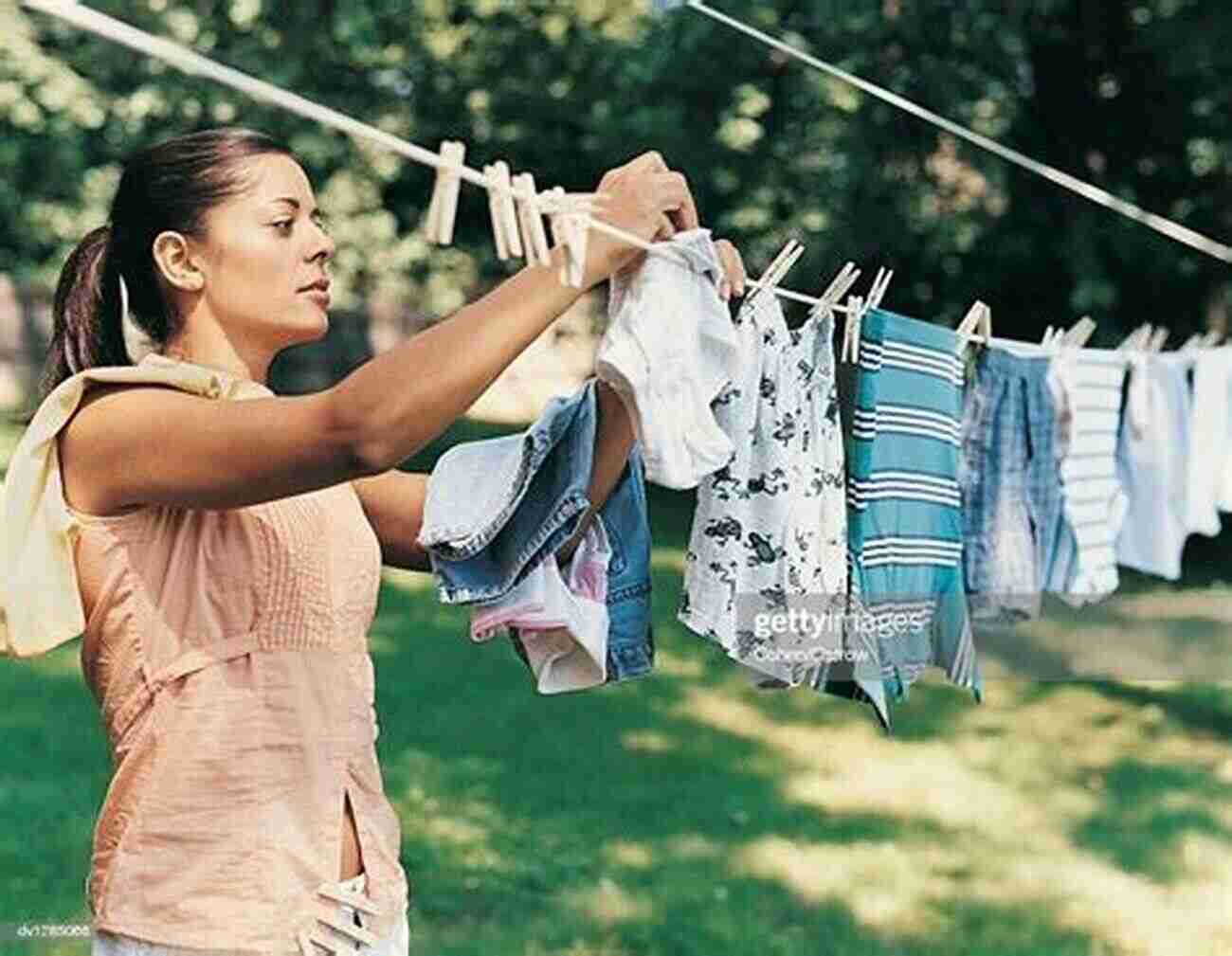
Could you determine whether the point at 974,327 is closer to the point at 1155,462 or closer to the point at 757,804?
the point at 1155,462

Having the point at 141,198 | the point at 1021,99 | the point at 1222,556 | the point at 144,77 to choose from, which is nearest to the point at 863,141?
the point at 1021,99

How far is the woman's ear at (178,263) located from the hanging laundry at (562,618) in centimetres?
45

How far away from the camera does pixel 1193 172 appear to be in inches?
330

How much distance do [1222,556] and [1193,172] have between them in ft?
5.13

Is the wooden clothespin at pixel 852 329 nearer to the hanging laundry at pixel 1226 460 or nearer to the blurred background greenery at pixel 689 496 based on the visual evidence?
the blurred background greenery at pixel 689 496

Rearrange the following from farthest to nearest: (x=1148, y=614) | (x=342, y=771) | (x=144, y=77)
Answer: (x=144, y=77)
(x=1148, y=614)
(x=342, y=771)

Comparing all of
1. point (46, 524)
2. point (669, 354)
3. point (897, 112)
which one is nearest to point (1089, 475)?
point (669, 354)

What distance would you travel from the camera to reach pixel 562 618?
6.64ft

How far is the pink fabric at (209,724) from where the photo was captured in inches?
64.5

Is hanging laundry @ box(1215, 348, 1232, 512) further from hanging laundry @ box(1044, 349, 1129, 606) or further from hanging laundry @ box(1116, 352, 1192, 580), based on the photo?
hanging laundry @ box(1044, 349, 1129, 606)

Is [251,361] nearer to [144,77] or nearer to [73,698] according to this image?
[73,698]

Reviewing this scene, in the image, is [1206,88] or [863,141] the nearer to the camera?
[1206,88]

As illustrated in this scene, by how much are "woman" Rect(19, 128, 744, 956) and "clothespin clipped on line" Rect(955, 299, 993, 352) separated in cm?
116

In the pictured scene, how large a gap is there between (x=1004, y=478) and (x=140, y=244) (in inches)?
78.5
